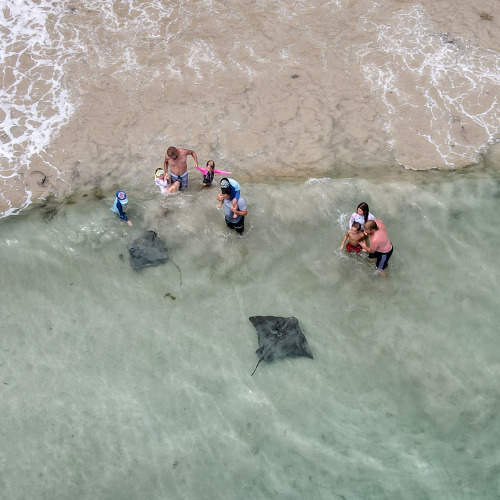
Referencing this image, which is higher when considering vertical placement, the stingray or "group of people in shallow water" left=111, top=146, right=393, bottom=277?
"group of people in shallow water" left=111, top=146, right=393, bottom=277

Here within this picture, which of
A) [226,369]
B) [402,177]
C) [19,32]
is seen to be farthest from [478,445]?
[19,32]

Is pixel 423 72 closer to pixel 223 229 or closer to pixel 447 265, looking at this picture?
pixel 447 265

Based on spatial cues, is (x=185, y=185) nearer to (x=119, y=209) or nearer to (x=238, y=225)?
(x=119, y=209)

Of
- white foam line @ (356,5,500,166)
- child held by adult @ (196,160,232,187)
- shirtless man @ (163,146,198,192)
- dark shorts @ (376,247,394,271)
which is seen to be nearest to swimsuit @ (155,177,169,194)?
shirtless man @ (163,146,198,192)

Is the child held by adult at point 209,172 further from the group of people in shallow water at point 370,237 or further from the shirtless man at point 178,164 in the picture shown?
the group of people in shallow water at point 370,237

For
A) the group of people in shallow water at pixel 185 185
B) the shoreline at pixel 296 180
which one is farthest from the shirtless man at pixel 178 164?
the shoreline at pixel 296 180

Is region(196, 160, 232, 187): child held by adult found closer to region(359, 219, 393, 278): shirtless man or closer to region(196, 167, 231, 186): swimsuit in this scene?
region(196, 167, 231, 186): swimsuit
